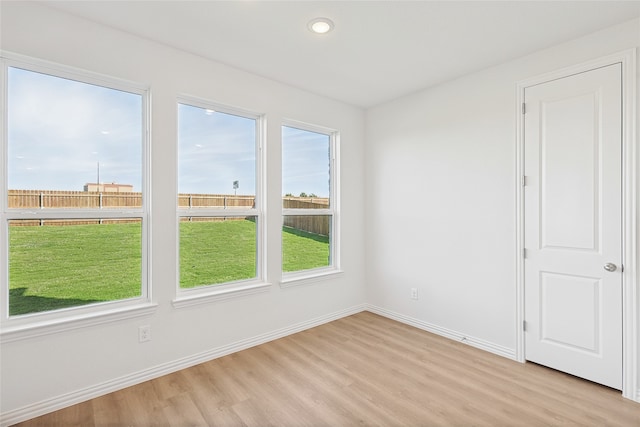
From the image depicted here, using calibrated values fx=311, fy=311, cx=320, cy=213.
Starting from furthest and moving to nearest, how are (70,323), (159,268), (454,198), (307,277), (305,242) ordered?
(305,242), (307,277), (454,198), (159,268), (70,323)

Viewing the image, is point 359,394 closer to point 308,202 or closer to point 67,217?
Answer: point 308,202

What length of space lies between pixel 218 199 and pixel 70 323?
143 centimetres

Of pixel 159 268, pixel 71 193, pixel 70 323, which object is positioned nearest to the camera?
pixel 70 323

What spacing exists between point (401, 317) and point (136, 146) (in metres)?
3.26

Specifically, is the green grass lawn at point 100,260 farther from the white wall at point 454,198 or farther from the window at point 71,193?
the white wall at point 454,198

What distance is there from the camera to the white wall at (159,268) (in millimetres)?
2006

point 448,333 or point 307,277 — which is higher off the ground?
point 307,277

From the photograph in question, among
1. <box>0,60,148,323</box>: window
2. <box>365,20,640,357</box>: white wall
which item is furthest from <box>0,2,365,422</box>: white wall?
<box>365,20,640,357</box>: white wall

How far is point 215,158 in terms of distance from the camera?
297cm

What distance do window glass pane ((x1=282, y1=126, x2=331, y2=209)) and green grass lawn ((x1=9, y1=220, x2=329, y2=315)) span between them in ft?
2.32

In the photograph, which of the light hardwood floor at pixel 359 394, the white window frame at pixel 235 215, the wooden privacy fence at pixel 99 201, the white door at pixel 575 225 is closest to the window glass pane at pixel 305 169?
the wooden privacy fence at pixel 99 201

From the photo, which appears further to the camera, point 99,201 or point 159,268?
point 159,268

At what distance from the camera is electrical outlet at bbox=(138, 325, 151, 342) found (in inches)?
94.7

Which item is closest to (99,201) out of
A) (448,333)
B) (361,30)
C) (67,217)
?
(67,217)
